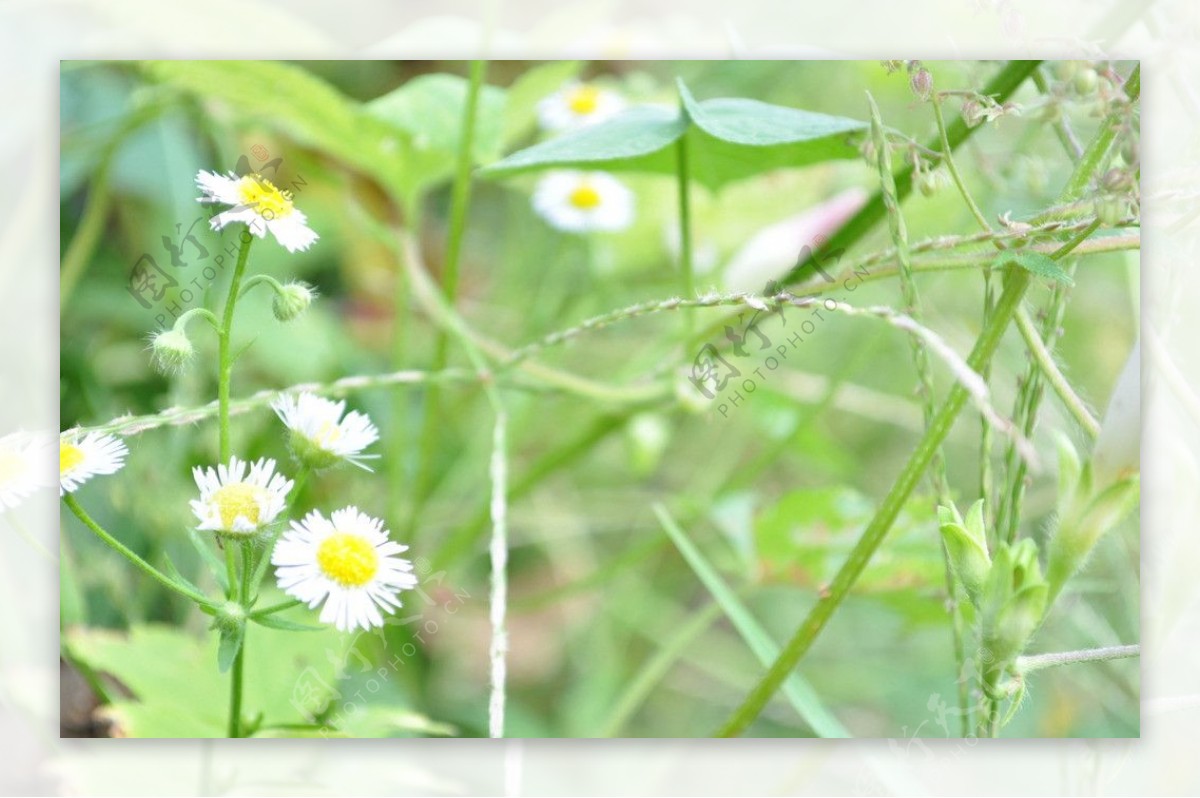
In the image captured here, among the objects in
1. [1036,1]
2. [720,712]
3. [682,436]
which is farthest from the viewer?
[682,436]

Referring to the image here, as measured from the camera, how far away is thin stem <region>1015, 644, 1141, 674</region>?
0.51 meters

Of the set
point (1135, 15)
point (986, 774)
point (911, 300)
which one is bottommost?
point (986, 774)

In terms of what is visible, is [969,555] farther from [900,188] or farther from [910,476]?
[900,188]

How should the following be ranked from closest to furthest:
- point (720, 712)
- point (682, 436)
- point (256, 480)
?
1. point (256, 480)
2. point (720, 712)
3. point (682, 436)

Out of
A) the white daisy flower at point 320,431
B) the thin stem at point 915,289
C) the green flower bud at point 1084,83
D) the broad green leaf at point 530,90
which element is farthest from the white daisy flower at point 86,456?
the green flower bud at point 1084,83

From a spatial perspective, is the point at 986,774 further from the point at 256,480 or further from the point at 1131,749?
the point at 256,480

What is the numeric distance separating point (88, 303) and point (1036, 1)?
64 cm

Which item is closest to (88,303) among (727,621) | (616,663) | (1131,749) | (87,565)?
(87,565)

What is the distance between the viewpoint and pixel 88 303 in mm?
741

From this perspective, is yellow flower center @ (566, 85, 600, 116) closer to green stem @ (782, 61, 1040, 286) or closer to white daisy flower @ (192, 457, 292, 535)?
green stem @ (782, 61, 1040, 286)

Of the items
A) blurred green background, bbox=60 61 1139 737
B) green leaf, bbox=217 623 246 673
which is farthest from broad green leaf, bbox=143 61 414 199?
green leaf, bbox=217 623 246 673

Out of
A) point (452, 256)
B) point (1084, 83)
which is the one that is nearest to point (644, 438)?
point (452, 256)

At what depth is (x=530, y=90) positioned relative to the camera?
0.78 m

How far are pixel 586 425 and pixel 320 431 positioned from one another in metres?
0.35
